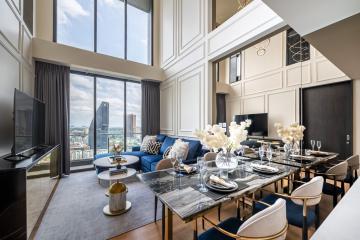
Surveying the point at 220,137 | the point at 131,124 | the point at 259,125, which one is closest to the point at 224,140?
the point at 220,137

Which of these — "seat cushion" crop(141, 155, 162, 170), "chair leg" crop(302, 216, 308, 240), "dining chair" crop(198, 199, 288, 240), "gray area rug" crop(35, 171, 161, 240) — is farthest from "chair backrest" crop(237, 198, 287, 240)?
"seat cushion" crop(141, 155, 162, 170)

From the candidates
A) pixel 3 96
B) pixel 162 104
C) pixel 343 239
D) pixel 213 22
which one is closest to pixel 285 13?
pixel 343 239

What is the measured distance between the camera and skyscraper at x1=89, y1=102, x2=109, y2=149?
4.43m

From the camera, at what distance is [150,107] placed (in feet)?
17.1

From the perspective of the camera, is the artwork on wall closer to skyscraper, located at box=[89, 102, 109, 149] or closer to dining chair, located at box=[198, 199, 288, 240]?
dining chair, located at box=[198, 199, 288, 240]

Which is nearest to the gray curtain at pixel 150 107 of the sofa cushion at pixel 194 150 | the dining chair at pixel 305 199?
the sofa cushion at pixel 194 150

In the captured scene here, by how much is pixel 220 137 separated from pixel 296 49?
465 centimetres

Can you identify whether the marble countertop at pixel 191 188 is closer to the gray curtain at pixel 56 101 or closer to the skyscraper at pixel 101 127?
the gray curtain at pixel 56 101

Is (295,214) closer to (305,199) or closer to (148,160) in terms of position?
(305,199)

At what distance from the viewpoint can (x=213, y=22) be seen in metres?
3.41

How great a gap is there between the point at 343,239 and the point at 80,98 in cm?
505

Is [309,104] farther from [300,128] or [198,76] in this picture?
[198,76]

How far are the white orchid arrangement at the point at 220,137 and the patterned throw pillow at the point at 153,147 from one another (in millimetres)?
2701

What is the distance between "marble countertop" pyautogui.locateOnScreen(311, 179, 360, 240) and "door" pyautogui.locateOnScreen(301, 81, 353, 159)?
11.9 ft
